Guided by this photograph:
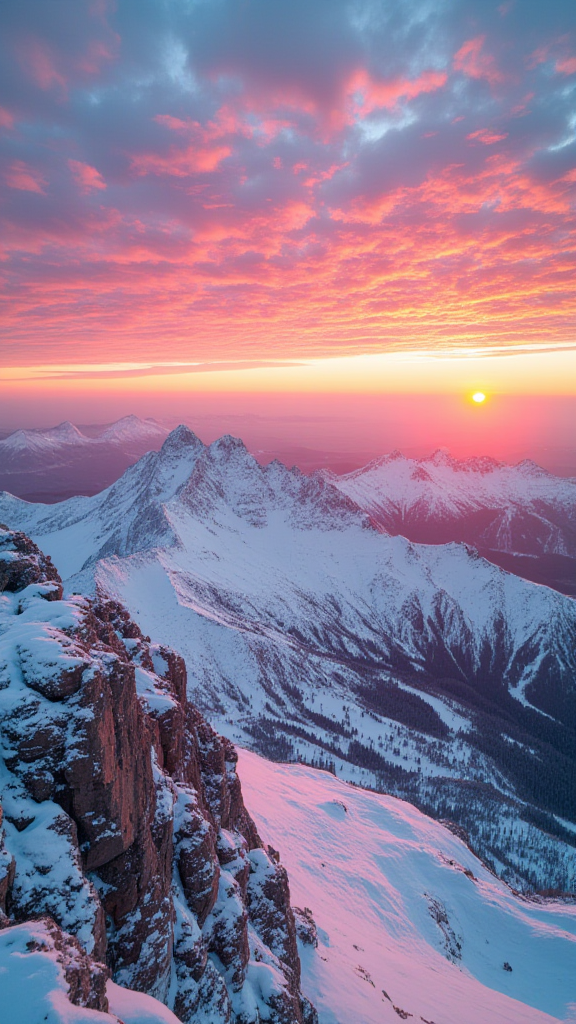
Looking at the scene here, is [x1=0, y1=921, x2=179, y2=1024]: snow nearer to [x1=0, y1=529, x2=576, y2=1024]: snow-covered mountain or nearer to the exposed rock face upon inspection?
[x1=0, y1=529, x2=576, y2=1024]: snow-covered mountain

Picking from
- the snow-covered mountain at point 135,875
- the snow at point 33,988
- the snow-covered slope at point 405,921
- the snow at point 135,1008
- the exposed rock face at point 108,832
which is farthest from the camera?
the snow-covered slope at point 405,921

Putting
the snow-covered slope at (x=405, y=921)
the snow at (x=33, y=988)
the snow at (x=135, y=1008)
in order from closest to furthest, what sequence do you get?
the snow at (x=33, y=988) → the snow at (x=135, y=1008) → the snow-covered slope at (x=405, y=921)

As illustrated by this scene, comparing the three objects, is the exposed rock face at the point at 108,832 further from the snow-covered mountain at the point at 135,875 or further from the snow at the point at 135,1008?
the snow at the point at 135,1008

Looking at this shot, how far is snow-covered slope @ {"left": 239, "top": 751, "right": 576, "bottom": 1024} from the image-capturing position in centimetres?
4297

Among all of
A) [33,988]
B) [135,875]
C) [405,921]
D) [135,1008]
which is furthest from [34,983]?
[405,921]

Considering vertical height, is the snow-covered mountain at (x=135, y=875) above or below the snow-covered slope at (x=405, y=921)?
above

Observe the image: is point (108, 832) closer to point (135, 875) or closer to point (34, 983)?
point (135, 875)

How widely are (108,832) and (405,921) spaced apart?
221ft

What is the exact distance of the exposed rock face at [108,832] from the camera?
17.8 metres

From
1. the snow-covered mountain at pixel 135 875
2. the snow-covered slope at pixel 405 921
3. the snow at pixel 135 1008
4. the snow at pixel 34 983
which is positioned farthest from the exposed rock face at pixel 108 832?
the snow-covered slope at pixel 405 921

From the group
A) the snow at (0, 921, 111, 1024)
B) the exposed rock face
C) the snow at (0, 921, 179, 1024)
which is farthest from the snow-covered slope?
the snow at (0, 921, 111, 1024)

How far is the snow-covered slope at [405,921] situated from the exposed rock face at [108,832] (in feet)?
54.2

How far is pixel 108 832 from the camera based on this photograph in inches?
789

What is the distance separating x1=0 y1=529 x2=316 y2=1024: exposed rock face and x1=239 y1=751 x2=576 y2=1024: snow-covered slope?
1652cm
